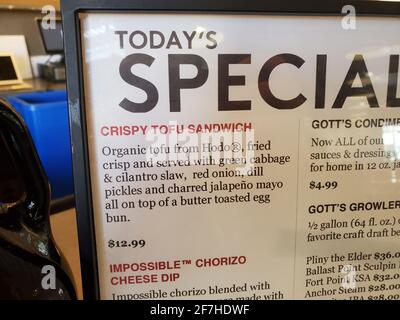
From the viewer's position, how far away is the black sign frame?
43 centimetres

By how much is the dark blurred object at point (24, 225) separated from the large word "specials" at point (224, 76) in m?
0.12

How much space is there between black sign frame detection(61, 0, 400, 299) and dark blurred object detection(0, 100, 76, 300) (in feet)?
0.12

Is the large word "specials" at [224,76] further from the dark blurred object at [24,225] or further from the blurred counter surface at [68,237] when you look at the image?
the blurred counter surface at [68,237]

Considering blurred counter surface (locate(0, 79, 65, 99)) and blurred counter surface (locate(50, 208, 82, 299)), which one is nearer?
blurred counter surface (locate(50, 208, 82, 299))

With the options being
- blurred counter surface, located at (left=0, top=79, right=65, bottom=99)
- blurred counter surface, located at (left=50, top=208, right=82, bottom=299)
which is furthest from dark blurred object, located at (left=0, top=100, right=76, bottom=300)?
blurred counter surface, located at (left=0, top=79, right=65, bottom=99)

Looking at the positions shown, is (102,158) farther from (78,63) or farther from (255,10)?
(255,10)

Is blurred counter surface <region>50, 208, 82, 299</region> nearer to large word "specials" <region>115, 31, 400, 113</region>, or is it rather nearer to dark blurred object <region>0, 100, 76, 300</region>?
dark blurred object <region>0, 100, 76, 300</region>

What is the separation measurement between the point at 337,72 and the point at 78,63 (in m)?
0.31

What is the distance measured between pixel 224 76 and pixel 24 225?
29 cm

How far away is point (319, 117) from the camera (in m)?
0.49

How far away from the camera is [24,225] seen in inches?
17.8

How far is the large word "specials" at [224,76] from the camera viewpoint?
1.47 feet

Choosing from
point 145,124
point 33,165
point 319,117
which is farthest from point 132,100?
point 319,117

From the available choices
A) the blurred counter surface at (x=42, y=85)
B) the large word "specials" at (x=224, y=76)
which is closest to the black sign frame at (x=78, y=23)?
the large word "specials" at (x=224, y=76)
